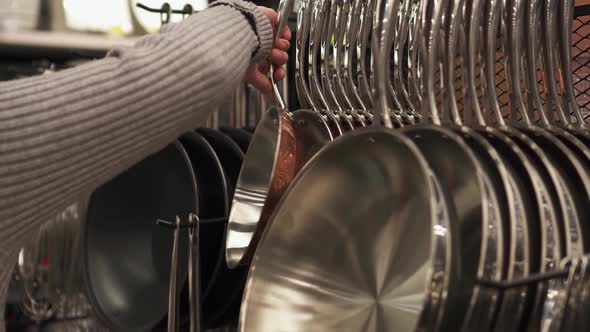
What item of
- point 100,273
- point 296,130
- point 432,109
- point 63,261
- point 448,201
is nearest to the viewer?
point 448,201

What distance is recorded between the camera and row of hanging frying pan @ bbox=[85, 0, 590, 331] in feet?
1.29

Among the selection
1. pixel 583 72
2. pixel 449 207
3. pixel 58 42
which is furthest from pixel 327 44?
pixel 58 42

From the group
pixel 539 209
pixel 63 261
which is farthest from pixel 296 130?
pixel 63 261

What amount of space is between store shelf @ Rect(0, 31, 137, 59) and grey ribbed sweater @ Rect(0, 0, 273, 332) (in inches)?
35.4

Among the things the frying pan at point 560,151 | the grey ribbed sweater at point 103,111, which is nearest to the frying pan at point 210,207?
the grey ribbed sweater at point 103,111

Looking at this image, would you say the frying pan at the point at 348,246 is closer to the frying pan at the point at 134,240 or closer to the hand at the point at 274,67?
the hand at the point at 274,67

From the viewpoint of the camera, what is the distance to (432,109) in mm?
487

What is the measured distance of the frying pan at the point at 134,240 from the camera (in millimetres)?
920

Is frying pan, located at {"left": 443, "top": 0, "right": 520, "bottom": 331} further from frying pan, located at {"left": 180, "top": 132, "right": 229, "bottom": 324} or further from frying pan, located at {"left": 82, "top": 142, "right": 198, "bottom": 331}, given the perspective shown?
frying pan, located at {"left": 82, "top": 142, "right": 198, "bottom": 331}

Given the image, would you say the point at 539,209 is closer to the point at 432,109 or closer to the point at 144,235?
the point at 432,109

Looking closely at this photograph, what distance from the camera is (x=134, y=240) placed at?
0.98 meters

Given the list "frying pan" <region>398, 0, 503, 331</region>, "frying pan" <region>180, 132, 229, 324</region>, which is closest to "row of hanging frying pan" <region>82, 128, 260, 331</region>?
"frying pan" <region>180, 132, 229, 324</region>

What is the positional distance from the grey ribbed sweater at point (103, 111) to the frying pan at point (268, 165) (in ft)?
0.42

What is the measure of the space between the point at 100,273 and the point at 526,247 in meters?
0.70
